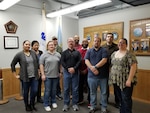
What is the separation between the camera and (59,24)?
514cm

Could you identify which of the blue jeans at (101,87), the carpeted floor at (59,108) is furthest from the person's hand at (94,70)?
the carpeted floor at (59,108)

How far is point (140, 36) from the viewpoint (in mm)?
3889

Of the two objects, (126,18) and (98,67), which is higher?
(126,18)

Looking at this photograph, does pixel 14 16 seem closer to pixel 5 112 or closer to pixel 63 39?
pixel 63 39

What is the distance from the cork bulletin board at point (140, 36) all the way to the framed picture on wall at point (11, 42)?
3.12 m

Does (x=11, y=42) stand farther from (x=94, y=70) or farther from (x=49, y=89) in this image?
(x=94, y=70)

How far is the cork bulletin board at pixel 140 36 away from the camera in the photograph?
3.76 metres

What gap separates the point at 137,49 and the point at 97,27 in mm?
1439

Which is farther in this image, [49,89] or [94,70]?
[49,89]

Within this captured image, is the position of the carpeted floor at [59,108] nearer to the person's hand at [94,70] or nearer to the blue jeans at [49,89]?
the blue jeans at [49,89]

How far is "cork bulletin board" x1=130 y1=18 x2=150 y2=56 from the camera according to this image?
376cm

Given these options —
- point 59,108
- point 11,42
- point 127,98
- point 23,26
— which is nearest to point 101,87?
point 127,98

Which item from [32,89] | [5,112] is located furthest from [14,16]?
[5,112]

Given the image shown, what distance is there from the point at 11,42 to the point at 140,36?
3.39 metres
